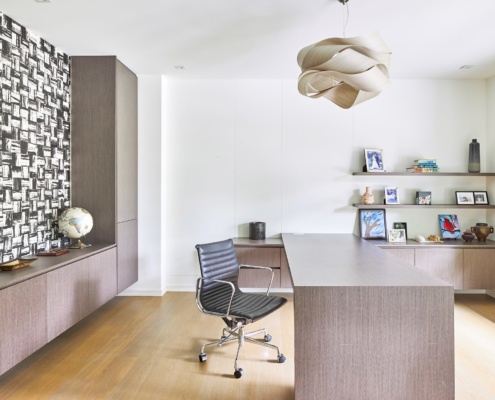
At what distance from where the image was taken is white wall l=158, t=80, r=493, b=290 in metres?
4.65

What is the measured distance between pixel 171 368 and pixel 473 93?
Answer: 4.96m

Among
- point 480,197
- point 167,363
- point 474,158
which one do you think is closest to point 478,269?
point 480,197

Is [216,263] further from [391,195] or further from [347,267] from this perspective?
[391,195]

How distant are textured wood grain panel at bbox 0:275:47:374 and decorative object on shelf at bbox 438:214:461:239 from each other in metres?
4.64

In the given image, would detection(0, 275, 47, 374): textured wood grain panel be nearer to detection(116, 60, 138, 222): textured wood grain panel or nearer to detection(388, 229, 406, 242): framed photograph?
detection(116, 60, 138, 222): textured wood grain panel

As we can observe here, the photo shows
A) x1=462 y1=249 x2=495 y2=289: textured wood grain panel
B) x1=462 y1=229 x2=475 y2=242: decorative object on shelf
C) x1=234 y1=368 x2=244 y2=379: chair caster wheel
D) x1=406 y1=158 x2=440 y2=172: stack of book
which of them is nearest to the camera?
x1=234 y1=368 x2=244 y2=379: chair caster wheel

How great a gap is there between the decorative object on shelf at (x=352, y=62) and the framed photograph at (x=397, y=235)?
8.56 feet

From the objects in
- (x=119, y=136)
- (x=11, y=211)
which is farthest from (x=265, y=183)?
(x=11, y=211)

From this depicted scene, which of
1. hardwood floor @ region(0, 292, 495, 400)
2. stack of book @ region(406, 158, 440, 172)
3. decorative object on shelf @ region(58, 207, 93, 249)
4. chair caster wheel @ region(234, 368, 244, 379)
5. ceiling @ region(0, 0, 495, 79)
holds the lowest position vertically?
hardwood floor @ region(0, 292, 495, 400)

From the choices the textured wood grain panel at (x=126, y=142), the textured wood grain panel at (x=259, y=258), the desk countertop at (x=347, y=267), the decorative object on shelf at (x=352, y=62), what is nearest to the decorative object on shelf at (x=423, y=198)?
the desk countertop at (x=347, y=267)

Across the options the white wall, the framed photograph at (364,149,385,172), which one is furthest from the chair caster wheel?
the framed photograph at (364,149,385,172)

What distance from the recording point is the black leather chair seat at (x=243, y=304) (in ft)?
8.60

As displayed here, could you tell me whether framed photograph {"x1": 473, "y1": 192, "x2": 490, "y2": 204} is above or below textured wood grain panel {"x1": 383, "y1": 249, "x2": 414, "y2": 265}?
above

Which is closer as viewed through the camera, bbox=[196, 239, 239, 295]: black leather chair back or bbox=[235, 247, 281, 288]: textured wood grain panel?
bbox=[196, 239, 239, 295]: black leather chair back
